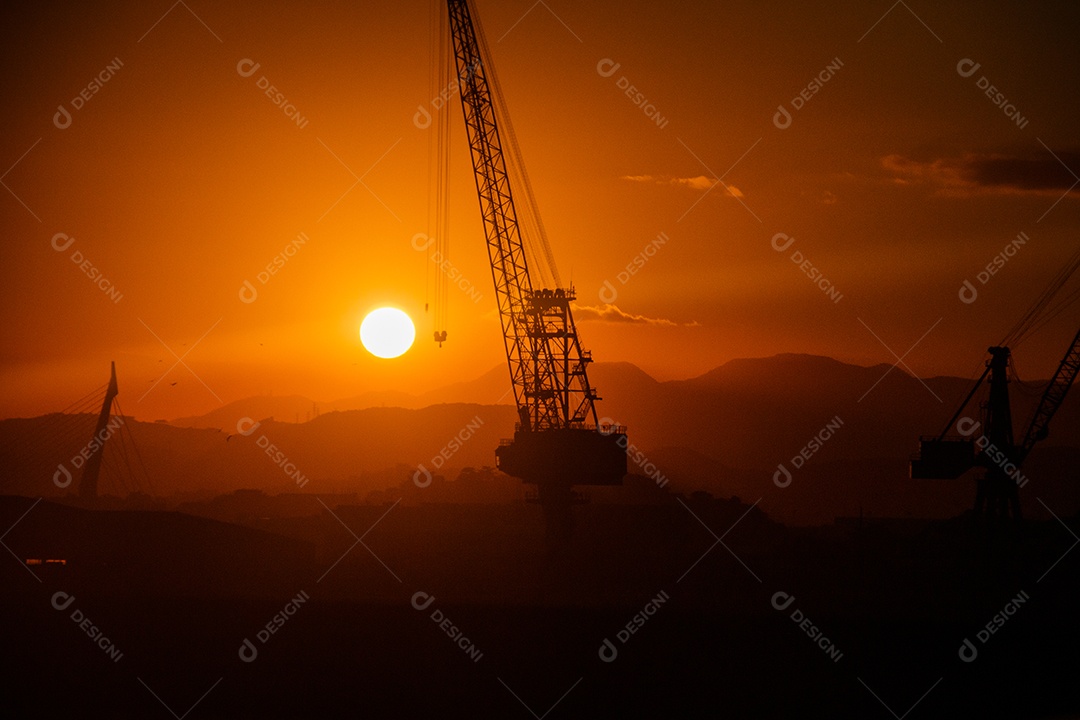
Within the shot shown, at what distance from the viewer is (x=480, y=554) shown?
271ft

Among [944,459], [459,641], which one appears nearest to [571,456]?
[459,641]

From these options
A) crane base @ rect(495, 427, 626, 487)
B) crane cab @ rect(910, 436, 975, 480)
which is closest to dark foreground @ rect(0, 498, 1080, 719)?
crane cab @ rect(910, 436, 975, 480)

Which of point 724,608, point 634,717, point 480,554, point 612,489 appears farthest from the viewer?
point 612,489

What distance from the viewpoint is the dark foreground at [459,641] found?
4478 cm

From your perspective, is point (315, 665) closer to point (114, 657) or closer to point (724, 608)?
point (114, 657)

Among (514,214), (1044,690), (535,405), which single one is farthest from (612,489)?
(1044,690)

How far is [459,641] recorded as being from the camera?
1935 inches

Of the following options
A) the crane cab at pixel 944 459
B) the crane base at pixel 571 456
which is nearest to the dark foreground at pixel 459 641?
the crane cab at pixel 944 459

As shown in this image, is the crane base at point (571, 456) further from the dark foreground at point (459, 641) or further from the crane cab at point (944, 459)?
the crane cab at point (944, 459)

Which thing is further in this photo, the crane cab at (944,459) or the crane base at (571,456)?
the crane base at (571,456)

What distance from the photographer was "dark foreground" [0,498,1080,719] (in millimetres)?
44781

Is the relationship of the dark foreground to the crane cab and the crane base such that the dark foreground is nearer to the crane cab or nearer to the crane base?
the crane cab

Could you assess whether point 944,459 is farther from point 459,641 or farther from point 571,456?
point 459,641

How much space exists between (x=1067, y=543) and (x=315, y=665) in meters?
50.8
